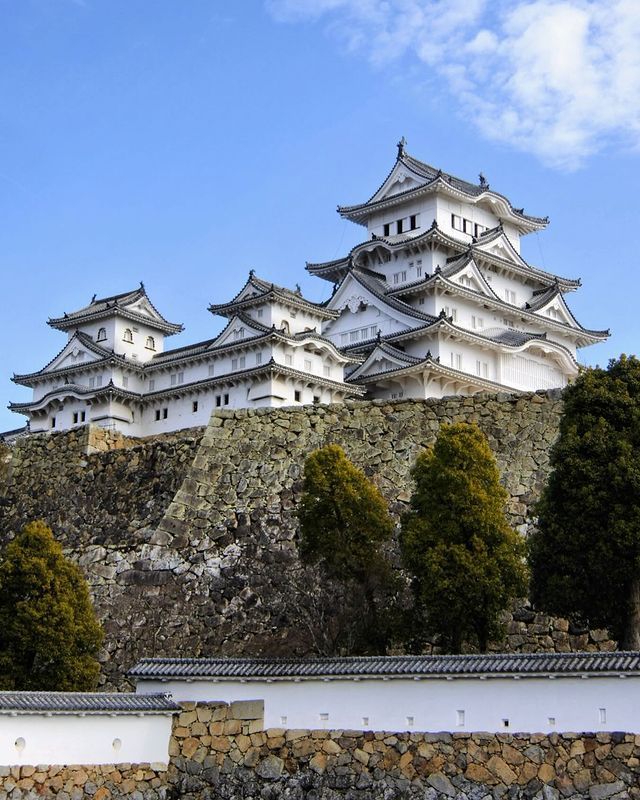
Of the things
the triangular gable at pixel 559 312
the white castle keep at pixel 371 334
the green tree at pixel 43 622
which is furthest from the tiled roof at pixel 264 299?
the green tree at pixel 43 622

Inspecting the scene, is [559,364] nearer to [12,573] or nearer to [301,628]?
[301,628]

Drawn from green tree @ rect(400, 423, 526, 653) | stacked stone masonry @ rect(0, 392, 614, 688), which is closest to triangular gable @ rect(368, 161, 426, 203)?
stacked stone masonry @ rect(0, 392, 614, 688)

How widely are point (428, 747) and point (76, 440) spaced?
16893mm

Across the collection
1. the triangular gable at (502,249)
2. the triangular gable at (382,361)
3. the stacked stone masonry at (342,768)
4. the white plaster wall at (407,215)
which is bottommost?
the stacked stone masonry at (342,768)

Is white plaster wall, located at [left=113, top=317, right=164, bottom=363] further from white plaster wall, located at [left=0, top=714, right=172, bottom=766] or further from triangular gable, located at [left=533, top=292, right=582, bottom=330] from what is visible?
white plaster wall, located at [left=0, top=714, right=172, bottom=766]

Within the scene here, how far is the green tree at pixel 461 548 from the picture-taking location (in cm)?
2139

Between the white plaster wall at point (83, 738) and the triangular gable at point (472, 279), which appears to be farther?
the triangular gable at point (472, 279)

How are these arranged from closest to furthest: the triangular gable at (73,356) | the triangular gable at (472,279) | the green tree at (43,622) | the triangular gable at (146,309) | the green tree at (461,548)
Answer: the green tree at (461,548) < the green tree at (43,622) < the triangular gable at (472,279) < the triangular gable at (73,356) < the triangular gable at (146,309)

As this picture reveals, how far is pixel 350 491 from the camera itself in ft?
75.6

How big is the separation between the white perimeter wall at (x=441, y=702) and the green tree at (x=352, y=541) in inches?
110

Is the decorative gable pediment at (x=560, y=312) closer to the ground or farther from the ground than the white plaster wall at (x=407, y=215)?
closer to the ground

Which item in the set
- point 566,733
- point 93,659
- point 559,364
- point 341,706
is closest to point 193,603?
point 93,659

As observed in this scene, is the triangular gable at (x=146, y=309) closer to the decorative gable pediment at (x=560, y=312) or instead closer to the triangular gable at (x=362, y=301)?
the triangular gable at (x=362, y=301)

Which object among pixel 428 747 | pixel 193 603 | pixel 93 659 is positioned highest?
pixel 193 603
